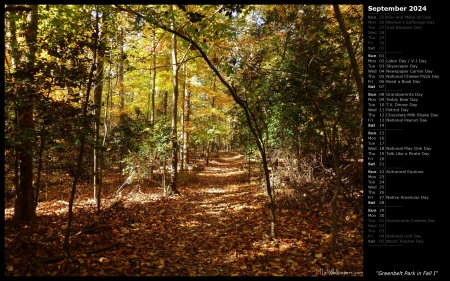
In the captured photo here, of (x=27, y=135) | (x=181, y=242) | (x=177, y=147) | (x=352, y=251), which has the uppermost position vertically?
(x=27, y=135)

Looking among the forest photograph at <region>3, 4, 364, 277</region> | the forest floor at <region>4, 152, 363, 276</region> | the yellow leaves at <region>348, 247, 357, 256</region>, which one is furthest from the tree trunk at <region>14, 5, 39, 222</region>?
the yellow leaves at <region>348, 247, 357, 256</region>

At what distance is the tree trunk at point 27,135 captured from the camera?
5340mm

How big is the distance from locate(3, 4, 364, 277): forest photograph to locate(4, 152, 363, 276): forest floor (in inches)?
1.6

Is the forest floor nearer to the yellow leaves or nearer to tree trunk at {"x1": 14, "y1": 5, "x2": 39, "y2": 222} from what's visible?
the yellow leaves

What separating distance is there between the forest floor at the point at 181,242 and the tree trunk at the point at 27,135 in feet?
1.60

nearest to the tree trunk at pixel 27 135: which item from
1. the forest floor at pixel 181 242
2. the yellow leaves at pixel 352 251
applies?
the forest floor at pixel 181 242

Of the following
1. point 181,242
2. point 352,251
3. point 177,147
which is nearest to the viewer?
point 352,251

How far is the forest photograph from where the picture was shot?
5.33 m

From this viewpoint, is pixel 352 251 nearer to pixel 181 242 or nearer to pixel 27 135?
pixel 181 242

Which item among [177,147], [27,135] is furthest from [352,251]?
[177,147]

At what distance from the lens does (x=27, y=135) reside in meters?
5.34

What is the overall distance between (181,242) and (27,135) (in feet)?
14.8

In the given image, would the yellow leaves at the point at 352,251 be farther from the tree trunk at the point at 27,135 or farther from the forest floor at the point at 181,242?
the tree trunk at the point at 27,135

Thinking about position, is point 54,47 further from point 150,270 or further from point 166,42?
point 166,42
